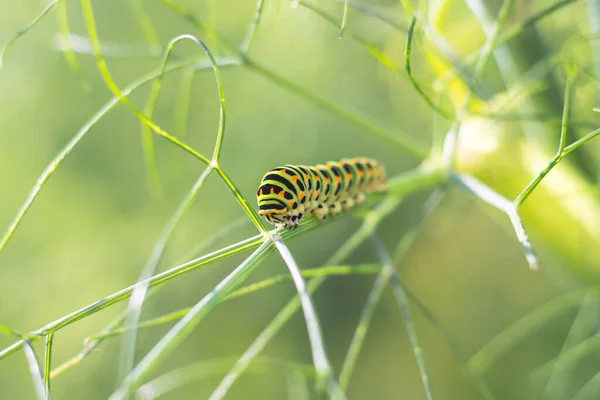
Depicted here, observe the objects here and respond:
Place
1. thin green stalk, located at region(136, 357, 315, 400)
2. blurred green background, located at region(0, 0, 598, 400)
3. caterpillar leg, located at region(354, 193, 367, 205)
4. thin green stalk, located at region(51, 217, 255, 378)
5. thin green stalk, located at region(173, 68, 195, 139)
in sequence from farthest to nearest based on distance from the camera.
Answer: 1. blurred green background, located at region(0, 0, 598, 400)
2. thin green stalk, located at region(136, 357, 315, 400)
3. caterpillar leg, located at region(354, 193, 367, 205)
4. thin green stalk, located at region(173, 68, 195, 139)
5. thin green stalk, located at region(51, 217, 255, 378)

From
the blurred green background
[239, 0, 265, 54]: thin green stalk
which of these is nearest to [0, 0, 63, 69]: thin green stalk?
[239, 0, 265, 54]: thin green stalk

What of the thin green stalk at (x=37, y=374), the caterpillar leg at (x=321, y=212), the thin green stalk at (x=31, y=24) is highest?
the thin green stalk at (x=31, y=24)

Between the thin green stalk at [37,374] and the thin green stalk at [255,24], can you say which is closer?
the thin green stalk at [37,374]

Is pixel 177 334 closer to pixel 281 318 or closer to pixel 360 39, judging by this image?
pixel 281 318

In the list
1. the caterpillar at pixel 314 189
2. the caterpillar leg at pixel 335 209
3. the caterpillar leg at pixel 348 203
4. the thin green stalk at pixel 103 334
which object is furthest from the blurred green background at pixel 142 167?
the thin green stalk at pixel 103 334

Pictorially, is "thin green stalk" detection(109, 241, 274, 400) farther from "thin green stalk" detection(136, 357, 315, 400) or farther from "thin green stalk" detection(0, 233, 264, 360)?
"thin green stalk" detection(136, 357, 315, 400)

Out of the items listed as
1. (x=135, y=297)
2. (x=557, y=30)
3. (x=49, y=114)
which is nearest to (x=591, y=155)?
(x=557, y=30)

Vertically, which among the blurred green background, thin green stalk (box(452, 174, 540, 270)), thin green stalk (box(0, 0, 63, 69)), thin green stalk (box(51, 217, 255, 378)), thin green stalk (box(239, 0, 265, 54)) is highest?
the blurred green background

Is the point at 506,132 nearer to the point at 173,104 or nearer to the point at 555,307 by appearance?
the point at 555,307

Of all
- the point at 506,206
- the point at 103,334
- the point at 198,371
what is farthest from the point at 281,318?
the point at 198,371

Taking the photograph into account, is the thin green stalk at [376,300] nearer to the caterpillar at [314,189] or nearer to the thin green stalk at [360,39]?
the caterpillar at [314,189]
